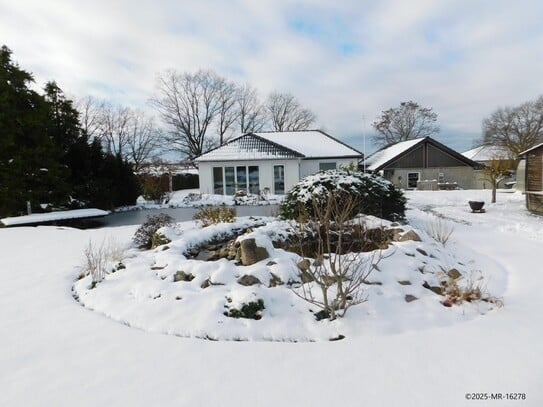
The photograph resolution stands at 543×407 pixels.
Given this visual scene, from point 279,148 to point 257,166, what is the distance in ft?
6.38

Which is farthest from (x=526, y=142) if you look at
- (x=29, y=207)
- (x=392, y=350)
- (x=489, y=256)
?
(x=29, y=207)


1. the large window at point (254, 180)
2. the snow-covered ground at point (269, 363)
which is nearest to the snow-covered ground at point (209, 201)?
the large window at point (254, 180)

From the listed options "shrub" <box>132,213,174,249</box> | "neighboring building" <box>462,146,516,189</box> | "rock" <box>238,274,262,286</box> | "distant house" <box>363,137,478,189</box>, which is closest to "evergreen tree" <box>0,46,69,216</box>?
"shrub" <box>132,213,174,249</box>

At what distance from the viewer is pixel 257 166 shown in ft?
65.7

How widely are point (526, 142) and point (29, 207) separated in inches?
1837

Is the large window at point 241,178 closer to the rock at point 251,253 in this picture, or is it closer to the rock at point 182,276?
the rock at point 251,253

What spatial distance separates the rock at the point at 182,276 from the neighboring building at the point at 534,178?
604 inches

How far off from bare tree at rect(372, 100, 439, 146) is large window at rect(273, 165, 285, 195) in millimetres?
26457

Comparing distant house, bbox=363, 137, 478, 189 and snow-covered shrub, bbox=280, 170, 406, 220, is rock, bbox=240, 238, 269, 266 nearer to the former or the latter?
snow-covered shrub, bbox=280, 170, 406, 220

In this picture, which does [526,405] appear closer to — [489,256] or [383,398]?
[383,398]

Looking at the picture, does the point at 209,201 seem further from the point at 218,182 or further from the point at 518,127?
the point at 518,127

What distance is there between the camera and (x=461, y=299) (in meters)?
3.86

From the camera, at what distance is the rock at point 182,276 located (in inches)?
177

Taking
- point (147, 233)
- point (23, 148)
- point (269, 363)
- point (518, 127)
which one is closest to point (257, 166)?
point (23, 148)
